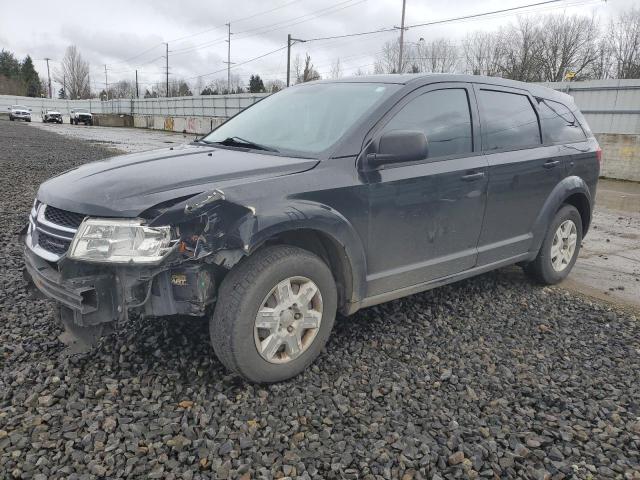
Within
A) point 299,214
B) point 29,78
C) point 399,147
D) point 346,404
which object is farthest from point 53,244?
point 29,78

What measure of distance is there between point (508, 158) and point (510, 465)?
98.4 inches

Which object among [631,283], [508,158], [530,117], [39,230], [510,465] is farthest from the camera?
[631,283]

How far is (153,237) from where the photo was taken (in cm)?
253

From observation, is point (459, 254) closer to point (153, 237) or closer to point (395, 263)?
point (395, 263)

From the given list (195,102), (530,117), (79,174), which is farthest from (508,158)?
(195,102)

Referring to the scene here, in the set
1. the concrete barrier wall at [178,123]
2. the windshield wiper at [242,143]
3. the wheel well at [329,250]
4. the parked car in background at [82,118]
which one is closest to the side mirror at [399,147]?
the wheel well at [329,250]

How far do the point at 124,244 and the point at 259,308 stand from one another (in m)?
0.77

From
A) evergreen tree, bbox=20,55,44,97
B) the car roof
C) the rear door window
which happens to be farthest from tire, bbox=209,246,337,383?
evergreen tree, bbox=20,55,44,97

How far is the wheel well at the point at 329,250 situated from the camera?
119 inches

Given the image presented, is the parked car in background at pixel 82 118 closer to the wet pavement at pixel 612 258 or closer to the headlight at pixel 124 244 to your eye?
the wet pavement at pixel 612 258

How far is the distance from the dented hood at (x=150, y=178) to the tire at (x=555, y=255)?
8.94ft

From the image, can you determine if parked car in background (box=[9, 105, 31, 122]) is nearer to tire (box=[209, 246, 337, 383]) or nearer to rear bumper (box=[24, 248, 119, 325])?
rear bumper (box=[24, 248, 119, 325])

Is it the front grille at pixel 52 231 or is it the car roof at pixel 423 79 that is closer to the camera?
the front grille at pixel 52 231

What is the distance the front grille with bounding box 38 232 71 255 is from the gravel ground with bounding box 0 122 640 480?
2.35 feet
